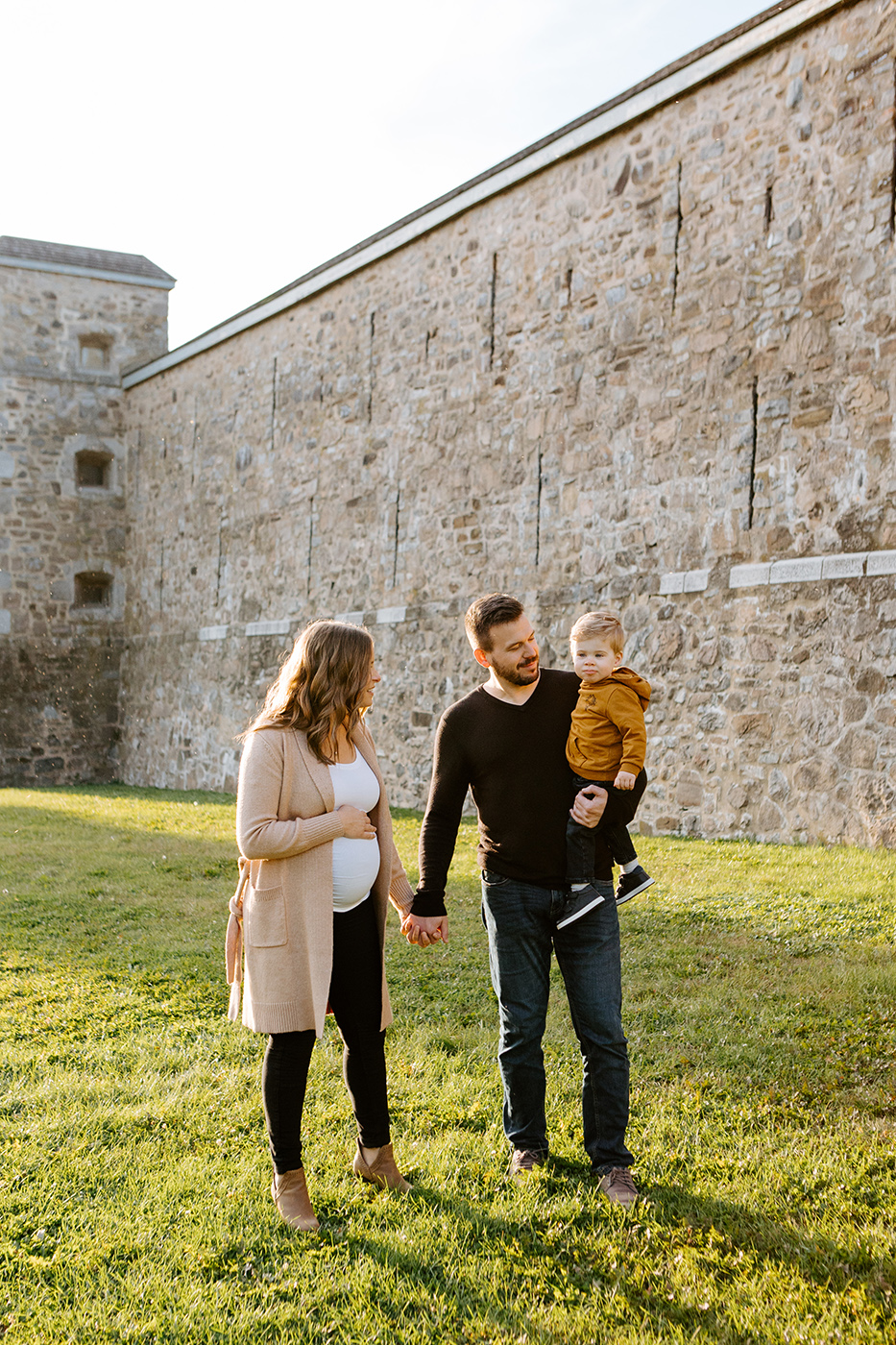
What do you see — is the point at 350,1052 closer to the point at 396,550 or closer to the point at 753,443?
the point at 753,443

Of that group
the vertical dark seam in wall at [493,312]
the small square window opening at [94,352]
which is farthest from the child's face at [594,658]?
the small square window opening at [94,352]

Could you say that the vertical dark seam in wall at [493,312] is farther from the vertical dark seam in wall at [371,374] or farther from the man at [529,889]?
the man at [529,889]

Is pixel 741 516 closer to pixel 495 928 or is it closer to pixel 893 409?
pixel 893 409

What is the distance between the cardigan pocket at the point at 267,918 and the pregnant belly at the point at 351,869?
0.50 feet

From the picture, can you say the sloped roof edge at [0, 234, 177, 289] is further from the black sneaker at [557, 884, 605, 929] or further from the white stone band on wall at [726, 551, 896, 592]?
the black sneaker at [557, 884, 605, 929]

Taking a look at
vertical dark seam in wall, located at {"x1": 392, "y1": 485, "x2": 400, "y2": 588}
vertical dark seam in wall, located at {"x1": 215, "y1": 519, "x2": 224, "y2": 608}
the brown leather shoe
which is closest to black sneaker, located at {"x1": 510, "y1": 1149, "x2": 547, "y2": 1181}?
the brown leather shoe

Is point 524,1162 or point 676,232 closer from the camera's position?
point 524,1162

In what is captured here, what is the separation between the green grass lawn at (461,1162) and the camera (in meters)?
2.29

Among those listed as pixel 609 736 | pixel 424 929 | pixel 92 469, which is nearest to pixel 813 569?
pixel 609 736

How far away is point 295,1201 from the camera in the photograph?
2.63m

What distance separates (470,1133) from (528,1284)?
776 millimetres

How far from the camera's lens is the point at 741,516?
26.4 ft

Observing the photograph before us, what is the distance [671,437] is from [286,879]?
22.5 feet

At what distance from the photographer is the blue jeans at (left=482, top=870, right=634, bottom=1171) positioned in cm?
281
